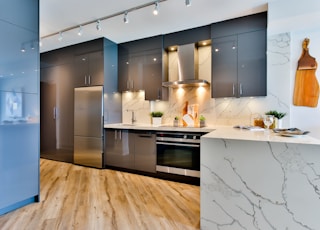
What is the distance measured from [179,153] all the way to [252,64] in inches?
72.7

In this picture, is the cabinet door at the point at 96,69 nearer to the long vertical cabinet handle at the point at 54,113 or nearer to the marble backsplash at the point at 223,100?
the marble backsplash at the point at 223,100

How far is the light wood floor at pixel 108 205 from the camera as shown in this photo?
78.0 inches

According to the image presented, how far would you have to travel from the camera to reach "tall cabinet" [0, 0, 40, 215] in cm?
214

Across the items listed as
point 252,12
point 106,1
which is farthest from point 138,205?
point 252,12

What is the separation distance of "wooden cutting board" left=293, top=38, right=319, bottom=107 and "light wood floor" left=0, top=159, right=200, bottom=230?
214cm

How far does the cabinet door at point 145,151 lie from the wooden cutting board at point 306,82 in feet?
7.87

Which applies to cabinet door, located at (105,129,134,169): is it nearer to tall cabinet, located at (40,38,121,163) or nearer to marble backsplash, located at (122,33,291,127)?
tall cabinet, located at (40,38,121,163)

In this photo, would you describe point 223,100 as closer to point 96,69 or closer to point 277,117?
point 277,117

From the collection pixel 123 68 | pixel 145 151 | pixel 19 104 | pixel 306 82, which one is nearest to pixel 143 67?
pixel 123 68

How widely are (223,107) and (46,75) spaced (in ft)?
14.0

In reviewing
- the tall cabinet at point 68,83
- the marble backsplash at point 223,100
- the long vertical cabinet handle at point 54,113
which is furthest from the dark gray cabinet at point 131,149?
the long vertical cabinet handle at point 54,113

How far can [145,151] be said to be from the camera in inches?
136

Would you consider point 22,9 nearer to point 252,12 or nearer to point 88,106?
point 88,106

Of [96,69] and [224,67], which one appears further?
[96,69]
